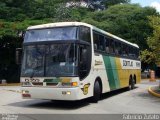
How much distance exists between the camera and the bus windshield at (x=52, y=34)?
14.5 m

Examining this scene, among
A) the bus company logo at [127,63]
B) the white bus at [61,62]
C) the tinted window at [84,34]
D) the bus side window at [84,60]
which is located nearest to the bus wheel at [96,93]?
the white bus at [61,62]

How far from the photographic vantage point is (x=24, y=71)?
14578 millimetres

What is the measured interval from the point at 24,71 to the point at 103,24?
1212 inches

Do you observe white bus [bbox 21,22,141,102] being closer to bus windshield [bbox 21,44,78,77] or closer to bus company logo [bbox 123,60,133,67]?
bus windshield [bbox 21,44,78,77]

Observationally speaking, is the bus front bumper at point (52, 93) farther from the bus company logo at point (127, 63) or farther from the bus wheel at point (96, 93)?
the bus company logo at point (127, 63)

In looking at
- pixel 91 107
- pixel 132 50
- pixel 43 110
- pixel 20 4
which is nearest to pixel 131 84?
pixel 132 50

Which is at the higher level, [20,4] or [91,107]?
[20,4]

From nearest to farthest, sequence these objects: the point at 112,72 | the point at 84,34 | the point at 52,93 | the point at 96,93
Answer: the point at 52,93 → the point at 84,34 → the point at 96,93 → the point at 112,72

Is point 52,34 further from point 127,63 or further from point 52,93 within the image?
point 127,63

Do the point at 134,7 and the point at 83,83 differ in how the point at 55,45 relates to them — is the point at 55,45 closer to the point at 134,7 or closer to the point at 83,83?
the point at 83,83

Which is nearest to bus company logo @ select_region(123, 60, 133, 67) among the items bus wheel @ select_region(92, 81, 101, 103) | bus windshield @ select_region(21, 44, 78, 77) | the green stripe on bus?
the green stripe on bus

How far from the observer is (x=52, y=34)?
1470 cm

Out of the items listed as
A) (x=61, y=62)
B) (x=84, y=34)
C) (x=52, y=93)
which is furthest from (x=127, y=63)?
(x=52, y=93)

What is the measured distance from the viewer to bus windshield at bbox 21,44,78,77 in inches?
549
